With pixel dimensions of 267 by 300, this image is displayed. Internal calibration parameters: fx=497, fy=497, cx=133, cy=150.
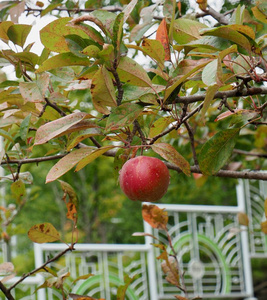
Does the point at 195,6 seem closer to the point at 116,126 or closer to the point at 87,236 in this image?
the point at 116,126

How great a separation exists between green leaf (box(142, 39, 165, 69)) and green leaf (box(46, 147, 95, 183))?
0.56ft

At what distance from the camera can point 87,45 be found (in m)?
0.71

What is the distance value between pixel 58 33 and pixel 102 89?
126mm

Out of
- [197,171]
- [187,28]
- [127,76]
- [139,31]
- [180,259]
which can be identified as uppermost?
[139,31]

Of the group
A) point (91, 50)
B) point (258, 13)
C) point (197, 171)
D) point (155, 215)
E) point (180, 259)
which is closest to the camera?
point (91, 50)

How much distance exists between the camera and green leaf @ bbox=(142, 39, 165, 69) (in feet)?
2.40

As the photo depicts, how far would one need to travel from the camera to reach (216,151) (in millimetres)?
914

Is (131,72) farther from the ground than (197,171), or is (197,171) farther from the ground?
(131,72)

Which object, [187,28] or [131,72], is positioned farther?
[187,28]

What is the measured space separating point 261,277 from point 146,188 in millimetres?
6406

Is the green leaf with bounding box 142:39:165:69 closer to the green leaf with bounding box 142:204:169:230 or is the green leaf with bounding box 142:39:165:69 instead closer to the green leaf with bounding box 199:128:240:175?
the green leaf with bounding box 199:128:240:175

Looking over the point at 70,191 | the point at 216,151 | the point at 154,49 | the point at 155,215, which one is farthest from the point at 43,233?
Result: the point at 154,49

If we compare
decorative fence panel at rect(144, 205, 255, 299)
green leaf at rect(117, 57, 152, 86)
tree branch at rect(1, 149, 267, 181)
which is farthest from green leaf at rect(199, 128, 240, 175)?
decorative fence panel at rect(144, 205, 255, 299)

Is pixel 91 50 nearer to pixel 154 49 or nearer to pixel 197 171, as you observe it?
pixel 154 49
